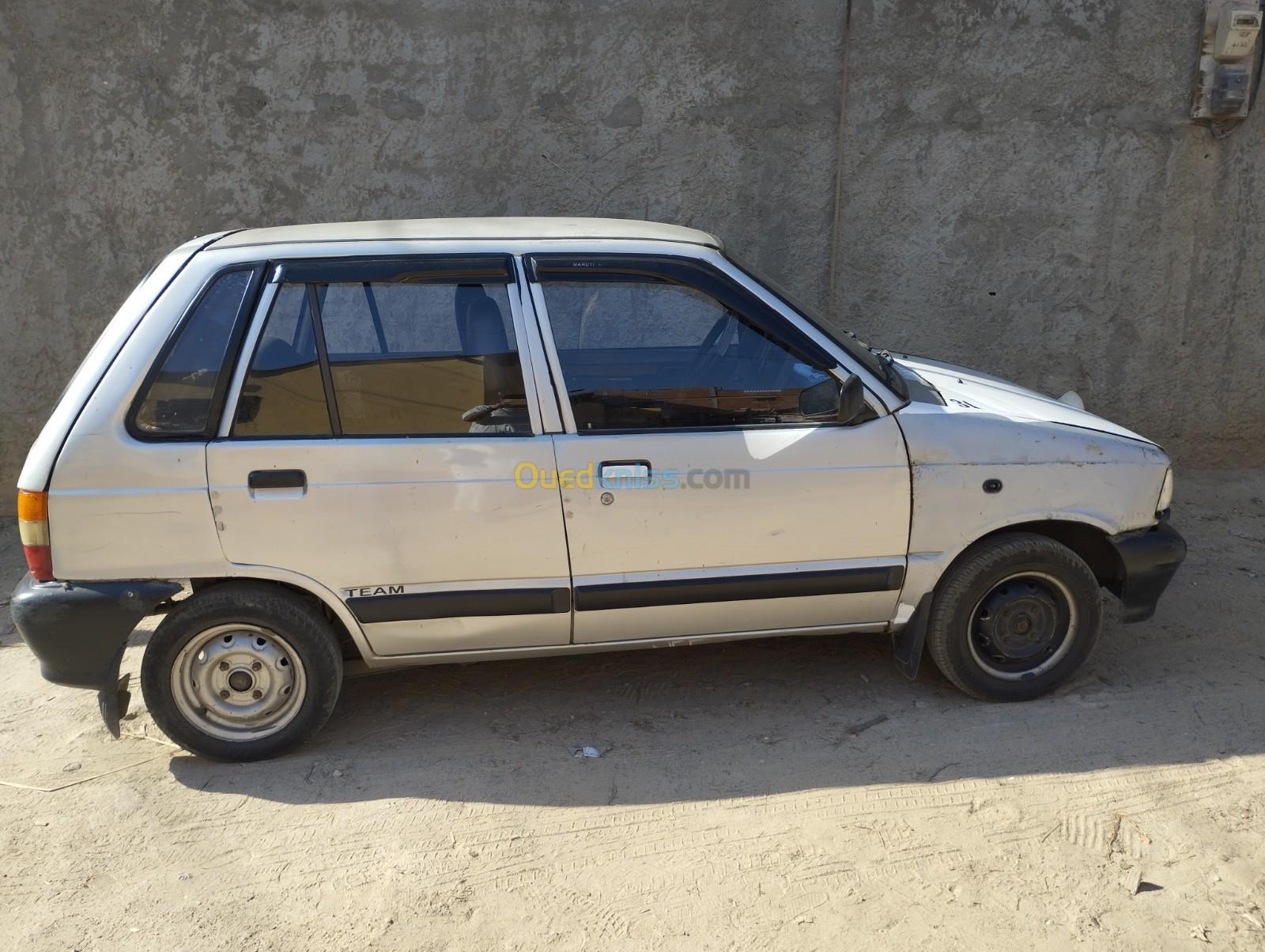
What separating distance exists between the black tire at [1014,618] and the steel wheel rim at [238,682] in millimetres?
2395

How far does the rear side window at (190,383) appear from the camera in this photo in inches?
132

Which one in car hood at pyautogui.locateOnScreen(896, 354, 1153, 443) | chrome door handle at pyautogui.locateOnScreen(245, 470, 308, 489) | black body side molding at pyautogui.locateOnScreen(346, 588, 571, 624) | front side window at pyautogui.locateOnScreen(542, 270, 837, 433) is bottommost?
black body side molding at pyautogui.locateOnScreen(346, 588, 571, 624)

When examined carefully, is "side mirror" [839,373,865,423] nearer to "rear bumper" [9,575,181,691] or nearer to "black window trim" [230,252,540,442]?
"black window trim" [230,252,540,442]

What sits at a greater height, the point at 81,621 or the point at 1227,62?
the point at 1227,62

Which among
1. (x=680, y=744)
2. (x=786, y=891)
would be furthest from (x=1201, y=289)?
(x=786, y=891)

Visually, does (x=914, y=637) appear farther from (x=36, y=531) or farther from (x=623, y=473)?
(x=36, y=531)

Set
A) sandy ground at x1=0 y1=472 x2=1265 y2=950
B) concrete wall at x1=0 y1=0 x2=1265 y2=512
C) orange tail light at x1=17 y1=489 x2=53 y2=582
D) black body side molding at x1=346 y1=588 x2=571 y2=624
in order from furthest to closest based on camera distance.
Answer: concrete wall at x1=0 y1=0 x2=1265 y2=512 < black body side molding at x1=346 y1=588 x2=571 y2=624 < orange tail light at x1=17 y1=489 x2=53 y2=582 < sandy ground at x1=0 y1=472 x2=1265 y2=950

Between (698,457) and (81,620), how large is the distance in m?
2.15

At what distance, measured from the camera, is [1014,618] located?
152 inches

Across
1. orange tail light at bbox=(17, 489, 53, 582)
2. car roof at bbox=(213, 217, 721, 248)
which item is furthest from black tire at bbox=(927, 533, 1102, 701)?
orange tail light at bbox=(17, 489, 53, 582)

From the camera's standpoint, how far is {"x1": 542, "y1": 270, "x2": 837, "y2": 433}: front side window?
355 centimetres

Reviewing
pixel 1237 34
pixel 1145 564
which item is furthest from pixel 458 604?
pixel 1237 34

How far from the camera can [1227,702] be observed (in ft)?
12.8

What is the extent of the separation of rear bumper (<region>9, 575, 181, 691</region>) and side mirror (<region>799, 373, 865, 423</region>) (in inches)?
90.0
